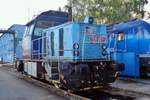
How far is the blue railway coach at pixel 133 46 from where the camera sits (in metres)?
14.6

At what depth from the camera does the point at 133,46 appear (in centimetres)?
1520

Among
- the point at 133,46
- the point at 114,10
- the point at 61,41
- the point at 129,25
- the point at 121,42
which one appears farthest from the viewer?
the point at 114,10

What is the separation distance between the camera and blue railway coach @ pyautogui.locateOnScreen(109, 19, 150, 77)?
1465 cm

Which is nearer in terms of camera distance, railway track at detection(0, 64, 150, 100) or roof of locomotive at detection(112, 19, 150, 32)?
railway track at detection(0, 64, 150, 100)

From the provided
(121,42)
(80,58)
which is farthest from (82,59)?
(121,42)

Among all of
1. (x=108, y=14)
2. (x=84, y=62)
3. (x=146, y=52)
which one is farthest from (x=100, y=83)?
(x=108, y=14)

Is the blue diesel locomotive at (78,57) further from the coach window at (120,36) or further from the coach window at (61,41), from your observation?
the coach window at (120,36)

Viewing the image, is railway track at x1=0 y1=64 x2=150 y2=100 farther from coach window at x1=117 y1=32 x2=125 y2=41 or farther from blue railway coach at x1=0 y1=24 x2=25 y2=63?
blue railway coach at x1=0 y1=24 x2=25 y2=63

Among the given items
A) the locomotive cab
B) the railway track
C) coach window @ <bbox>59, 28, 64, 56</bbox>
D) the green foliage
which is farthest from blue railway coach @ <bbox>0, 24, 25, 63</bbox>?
the green foliage

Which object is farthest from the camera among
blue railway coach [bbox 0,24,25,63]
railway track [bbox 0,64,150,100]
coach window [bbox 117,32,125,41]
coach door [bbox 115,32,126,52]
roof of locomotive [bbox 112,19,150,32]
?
blue railway coach [bbox 0,24,25,63]

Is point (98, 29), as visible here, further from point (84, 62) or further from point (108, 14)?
point (108, 14)

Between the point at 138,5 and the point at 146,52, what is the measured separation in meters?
23.5

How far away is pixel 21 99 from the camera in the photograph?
9984 millimetres

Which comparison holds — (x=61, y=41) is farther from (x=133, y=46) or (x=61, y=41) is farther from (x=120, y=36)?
(x=120, y=36)
